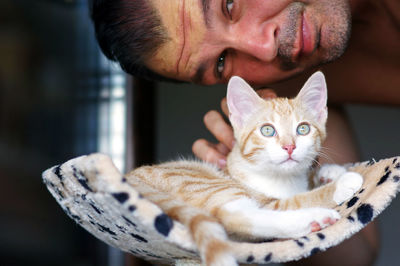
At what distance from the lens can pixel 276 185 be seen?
122 centimetres

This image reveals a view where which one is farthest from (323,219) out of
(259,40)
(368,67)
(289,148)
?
(368,67)

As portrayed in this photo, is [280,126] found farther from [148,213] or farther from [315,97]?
[148,213]

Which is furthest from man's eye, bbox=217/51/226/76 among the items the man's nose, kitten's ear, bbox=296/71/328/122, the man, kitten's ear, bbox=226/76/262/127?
kitten's ear, bbox=296/71/328/122

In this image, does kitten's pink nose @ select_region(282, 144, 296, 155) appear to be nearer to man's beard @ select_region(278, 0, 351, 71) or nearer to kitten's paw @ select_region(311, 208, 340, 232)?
kitten's paw @ select_region(311, 208, 340, 232)

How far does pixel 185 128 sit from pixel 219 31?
83.6 inches

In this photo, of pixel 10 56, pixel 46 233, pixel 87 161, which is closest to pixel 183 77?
pixel 87 161

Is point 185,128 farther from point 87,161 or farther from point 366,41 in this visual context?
point 87,161

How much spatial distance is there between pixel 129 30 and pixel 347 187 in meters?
0.95

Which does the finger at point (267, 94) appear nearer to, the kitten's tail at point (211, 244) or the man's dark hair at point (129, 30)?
the man's dark hair at point (129, 30)

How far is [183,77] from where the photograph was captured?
1558 millimetres

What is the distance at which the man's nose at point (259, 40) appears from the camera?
1300 mm

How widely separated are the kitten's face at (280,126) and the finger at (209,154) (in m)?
0.18

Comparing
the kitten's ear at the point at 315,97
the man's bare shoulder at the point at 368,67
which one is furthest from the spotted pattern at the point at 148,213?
the man's bare shoulder at the point at 368,67

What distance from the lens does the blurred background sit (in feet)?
7.84
